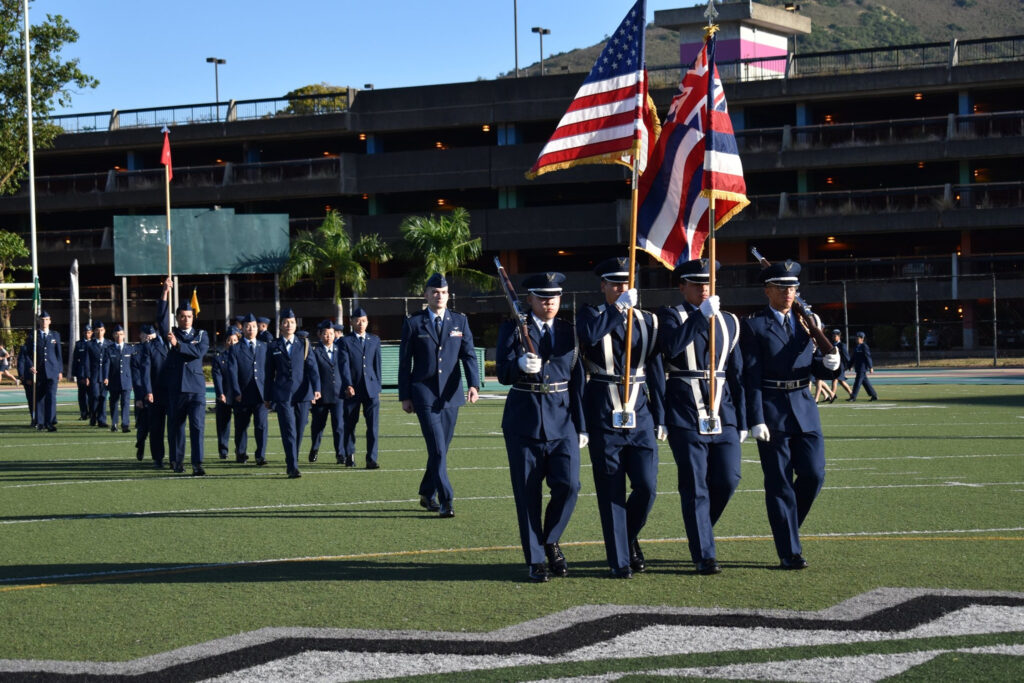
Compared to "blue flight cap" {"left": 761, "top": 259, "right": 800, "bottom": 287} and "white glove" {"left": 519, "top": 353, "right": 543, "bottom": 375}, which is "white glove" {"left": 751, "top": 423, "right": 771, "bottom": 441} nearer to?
"blue flight cap" {"left": 761, "top": 259, "right": 800, "bottom": 287}

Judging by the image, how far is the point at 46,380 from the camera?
2431cm

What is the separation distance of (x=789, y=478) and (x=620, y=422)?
4.08 feet

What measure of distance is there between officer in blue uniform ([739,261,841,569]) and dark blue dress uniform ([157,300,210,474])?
28.5ft

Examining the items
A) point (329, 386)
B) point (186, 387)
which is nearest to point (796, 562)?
point (186, 387)

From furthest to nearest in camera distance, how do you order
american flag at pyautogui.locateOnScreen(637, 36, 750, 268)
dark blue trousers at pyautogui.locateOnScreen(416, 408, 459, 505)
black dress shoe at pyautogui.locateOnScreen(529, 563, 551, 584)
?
1. dark blue trousers at pyautogui.locateOnScreen(416, 408, 459, 505)
2. american flag at pyautogui.locateOnScreen(637, 36, 750, 268)
3. black dress shoe at pyautogui.locateOnScreen(529, 563, 551, 584)

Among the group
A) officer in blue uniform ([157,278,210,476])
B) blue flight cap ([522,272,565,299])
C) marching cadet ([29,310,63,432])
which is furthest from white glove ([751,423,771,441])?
marching cadet ([29,310,63,432])

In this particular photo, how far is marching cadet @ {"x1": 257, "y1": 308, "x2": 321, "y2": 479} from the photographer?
1580 centimetres

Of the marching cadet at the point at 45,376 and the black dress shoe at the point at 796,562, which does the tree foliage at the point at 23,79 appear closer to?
the marching cadet at the point at 45,376

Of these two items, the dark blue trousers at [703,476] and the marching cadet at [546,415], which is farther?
the marching cadet at [546,415]

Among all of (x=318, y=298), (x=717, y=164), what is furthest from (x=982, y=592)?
(x=318, y=298)

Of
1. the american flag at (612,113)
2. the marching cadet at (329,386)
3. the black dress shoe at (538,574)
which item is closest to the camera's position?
the black dress shoe at (538,574)

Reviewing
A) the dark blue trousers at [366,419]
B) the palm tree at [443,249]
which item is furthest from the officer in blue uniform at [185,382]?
the palm tree at [443,249]

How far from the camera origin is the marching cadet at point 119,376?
23688 millimetres

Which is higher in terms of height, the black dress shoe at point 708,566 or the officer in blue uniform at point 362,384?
the officer in blue uniform at point 362,384
